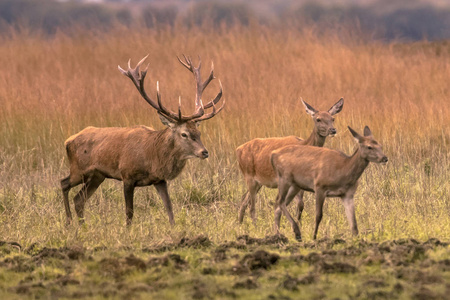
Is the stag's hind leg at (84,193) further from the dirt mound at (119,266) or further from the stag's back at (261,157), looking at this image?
the dirt mound at (119,266)

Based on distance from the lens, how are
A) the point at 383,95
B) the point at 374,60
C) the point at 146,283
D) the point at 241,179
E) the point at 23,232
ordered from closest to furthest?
1. the point at 146,283
2. the point at 23,232
3. the point at 241,179
4. the point at 383,95
5. the point at 374,60

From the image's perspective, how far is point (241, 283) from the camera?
20.6ft

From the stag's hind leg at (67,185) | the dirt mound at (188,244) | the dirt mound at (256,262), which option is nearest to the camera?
the dirt mound at (256,262)

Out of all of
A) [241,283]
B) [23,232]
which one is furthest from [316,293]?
[23,232]

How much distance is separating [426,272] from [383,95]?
A: 38.6 feet

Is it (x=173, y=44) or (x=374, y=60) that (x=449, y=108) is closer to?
(x=374, y=60)

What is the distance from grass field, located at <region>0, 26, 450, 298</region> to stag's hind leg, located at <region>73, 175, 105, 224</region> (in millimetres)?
186

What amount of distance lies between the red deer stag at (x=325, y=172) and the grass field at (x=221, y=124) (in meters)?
0.32

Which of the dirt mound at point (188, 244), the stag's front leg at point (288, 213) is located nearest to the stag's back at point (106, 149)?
the stag's front leg at point (288, 213)

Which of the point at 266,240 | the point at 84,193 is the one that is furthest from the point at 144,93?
the point at 266,240

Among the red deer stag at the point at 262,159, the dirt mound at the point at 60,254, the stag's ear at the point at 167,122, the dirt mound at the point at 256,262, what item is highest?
the stag's ear at the point at 167,122

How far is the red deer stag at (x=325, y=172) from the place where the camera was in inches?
329

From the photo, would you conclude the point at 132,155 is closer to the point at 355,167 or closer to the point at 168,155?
the point at 168,155

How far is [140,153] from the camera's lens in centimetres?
998
